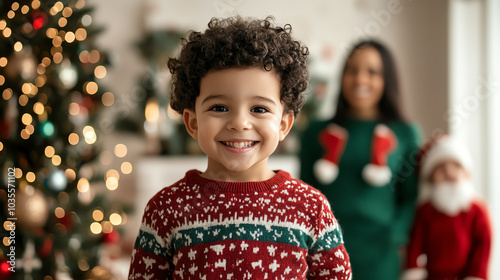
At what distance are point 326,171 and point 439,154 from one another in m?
0.55

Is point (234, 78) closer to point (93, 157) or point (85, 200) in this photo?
point (93, 157)

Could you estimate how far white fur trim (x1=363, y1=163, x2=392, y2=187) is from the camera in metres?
1.66

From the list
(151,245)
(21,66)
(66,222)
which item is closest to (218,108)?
(151,245)

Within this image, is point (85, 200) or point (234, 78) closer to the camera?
point (234, 78)

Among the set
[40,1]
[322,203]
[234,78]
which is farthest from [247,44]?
[40,1]

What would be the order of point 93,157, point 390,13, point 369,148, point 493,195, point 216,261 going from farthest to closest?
point 390,13 → point 493,195 → point 93,157 → point 369,148 → point 216,261

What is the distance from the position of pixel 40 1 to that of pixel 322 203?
5.62 ft

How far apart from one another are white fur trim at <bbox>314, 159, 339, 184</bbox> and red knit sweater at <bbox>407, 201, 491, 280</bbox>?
0.55 m

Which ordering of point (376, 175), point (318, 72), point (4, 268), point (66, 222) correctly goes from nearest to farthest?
point (376, 175) → point (4, 268) → point (66, 222) → point (318, 72)

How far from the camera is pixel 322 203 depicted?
2.55 feet

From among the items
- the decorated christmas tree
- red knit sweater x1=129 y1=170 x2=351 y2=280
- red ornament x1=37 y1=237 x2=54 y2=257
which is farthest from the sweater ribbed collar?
red ornament x1=37 y1=237 x2=54 y2=257

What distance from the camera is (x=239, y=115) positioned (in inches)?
28.3

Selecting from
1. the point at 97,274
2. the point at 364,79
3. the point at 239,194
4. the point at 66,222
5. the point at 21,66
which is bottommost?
the point at 97,274

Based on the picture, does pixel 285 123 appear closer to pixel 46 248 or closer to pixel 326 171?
pixel 326 171
